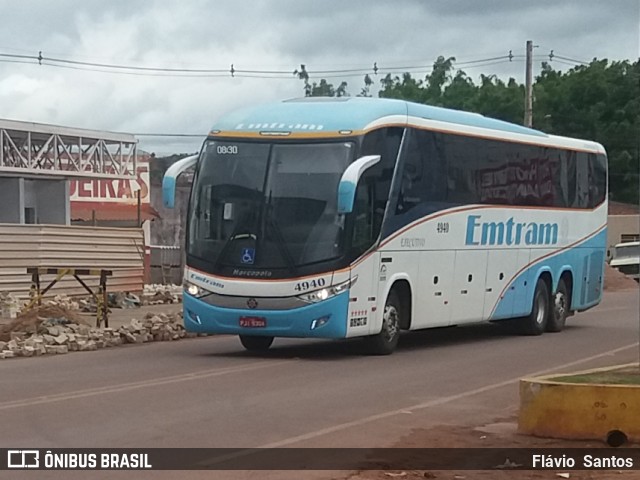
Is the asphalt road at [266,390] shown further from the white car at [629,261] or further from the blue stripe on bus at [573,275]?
the white car at [629,261]

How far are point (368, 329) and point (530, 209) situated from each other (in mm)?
6638

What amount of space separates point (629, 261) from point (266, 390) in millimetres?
43010

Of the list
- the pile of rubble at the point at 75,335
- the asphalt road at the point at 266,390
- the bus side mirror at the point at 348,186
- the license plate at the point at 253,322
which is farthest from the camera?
the pile of rubble at the point at 75,335

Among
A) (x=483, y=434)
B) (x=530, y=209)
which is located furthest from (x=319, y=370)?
(x=530, y=209)

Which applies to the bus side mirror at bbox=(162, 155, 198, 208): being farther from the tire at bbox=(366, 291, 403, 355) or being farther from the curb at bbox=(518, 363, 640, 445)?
the curb at bbox=(518, 363, 640, 445)

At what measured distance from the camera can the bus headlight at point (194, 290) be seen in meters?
18.0

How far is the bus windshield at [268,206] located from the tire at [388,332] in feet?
6.21

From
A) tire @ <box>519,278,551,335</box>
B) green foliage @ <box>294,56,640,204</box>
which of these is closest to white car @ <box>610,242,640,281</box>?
green foliage @ <box>294,56,640,204</box>

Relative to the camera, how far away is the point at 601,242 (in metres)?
27.5

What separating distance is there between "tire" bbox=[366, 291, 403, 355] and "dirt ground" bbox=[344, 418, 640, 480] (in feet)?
21.0

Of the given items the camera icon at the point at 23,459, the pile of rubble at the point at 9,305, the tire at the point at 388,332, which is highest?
the camera icon at the point at 23,459

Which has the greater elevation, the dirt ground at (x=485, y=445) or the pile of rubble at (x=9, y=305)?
the dirt ground at (x=485, y=445)

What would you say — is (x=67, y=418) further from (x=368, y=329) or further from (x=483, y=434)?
(x=368, y=329)

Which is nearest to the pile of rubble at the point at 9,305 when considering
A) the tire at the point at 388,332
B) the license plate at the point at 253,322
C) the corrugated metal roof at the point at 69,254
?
the corrugated metal roof at the point at 69,254
